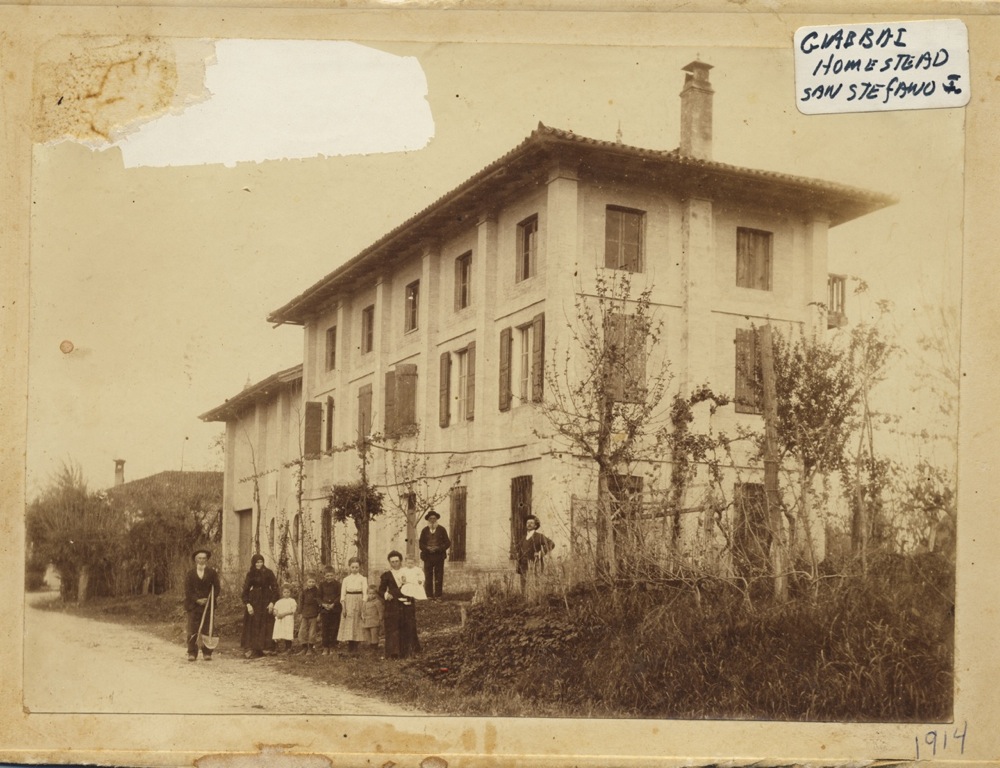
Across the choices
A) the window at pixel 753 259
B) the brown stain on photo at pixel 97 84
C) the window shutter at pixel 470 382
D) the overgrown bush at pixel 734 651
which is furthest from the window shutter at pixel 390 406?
the window at pixel 753 259

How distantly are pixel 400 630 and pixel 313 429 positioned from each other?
1.45 metres

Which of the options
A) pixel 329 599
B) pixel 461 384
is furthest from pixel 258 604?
pixel 461 384

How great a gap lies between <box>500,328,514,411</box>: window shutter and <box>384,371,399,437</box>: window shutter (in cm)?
79

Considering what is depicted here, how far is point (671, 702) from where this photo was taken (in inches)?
273

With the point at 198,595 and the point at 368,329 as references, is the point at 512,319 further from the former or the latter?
the point at 198,595

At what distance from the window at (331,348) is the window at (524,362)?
1.17 metres

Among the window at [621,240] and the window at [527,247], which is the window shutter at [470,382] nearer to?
the window at [527,247]

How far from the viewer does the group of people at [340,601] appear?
7.21m

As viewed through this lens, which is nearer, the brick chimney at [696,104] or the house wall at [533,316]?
the brick chimney at [696,104]

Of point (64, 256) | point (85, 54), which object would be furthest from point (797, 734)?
point (85, 54)

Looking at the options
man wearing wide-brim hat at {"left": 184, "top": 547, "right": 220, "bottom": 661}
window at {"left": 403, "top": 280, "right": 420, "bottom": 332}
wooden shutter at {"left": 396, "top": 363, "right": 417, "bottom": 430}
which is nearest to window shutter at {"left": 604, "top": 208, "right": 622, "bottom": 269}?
window at {"left": 403, "top": 280, "right": 420, "bottom": 332}

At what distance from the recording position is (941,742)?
22.9 feet

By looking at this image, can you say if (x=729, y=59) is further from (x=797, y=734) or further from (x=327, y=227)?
(x=797, y=734)

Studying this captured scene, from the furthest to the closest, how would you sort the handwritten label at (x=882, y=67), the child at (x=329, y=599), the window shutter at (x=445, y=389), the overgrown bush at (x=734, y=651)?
1. the window shutter at (x=445, y=389)
2. the child at (x=329, y=599)
3. the handwritten label at (x=882, y=67)
4. the overgrown bush at (x=734, y=651)
